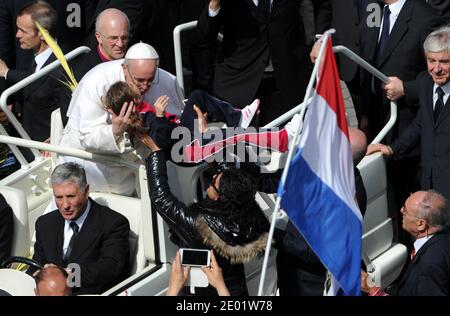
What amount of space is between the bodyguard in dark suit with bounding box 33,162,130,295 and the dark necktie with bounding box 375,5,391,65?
262 cm

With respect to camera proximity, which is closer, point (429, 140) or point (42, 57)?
point (429, 140)

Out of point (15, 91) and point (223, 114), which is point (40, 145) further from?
point (223, 114)

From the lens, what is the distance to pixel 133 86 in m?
8.65

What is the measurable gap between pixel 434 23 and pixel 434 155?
3.46ft

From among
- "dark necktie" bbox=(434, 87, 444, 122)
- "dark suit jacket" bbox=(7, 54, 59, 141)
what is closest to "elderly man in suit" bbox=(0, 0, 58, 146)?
"dark suit jacket" bbox=(7, 54, 59, 141)

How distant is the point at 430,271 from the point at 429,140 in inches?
66.8

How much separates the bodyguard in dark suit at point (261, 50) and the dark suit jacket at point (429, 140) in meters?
0.95

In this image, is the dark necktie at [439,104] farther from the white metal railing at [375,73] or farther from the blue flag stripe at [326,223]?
the blue flag stripe at [326,223]

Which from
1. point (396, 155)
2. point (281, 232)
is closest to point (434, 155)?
point (396, 155)

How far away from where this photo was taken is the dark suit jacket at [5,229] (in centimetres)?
900

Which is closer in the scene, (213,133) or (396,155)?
(213,133)

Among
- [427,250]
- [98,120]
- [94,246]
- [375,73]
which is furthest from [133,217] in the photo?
[375,73]

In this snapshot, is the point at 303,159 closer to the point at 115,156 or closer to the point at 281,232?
the point at 281,232

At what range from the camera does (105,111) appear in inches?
347
